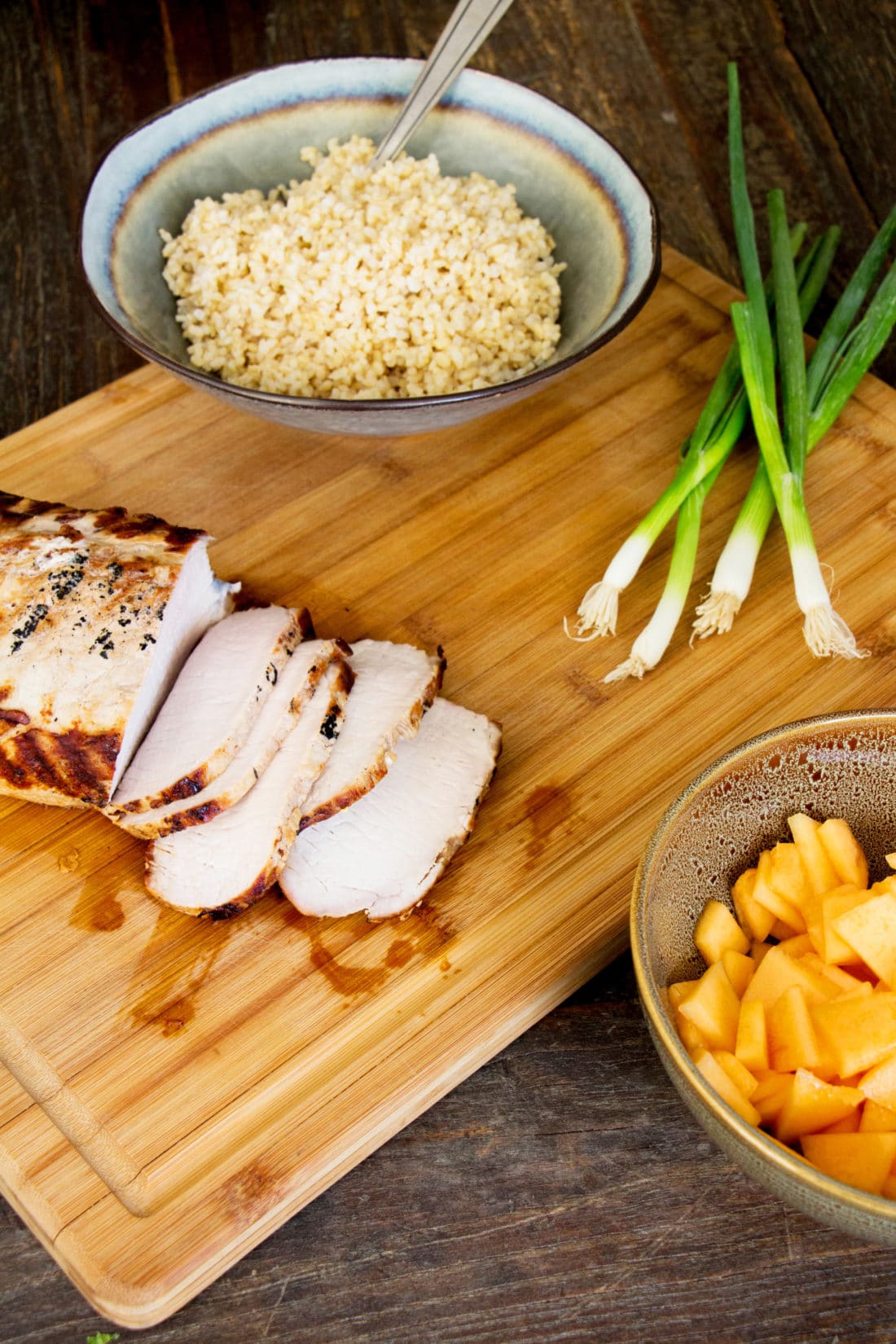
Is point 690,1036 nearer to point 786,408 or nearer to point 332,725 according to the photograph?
point 332,725

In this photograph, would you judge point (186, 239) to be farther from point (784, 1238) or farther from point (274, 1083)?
point (784, 1238)

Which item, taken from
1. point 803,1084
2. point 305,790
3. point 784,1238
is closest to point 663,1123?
point 784,1238

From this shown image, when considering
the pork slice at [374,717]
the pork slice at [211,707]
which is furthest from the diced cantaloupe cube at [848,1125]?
the pork slice at [211,707]

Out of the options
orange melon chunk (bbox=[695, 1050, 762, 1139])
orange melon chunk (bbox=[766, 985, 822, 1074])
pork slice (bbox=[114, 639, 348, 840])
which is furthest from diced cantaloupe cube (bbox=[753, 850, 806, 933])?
pork slice (bbox=[114, 639, 348, 840])

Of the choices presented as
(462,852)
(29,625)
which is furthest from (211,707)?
(462,852)

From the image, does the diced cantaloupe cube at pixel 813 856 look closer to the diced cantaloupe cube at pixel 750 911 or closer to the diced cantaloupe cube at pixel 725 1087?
the diced cantaloupe cube at pixel 750 911
